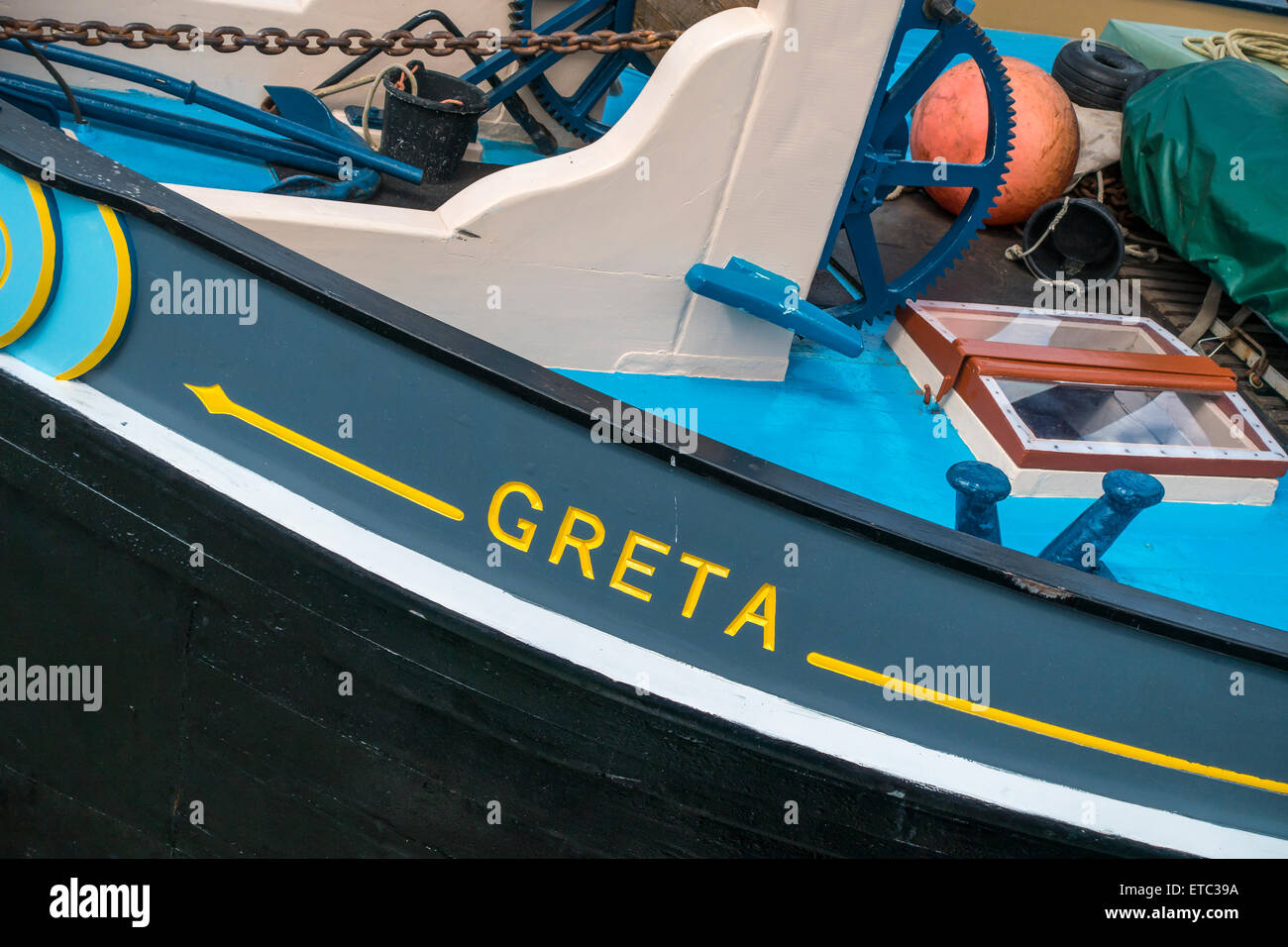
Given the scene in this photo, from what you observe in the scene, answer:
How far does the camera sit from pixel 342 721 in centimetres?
212

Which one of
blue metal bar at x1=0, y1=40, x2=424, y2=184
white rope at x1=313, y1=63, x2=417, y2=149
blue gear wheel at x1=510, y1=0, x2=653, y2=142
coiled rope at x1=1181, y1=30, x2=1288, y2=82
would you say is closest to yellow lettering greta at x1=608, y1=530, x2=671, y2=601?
blue metal bar at x1=0, y1=40, x2=424, y2=184

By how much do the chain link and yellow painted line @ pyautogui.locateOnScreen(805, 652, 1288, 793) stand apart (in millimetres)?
1718

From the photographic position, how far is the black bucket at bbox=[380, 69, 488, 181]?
2.98 metres

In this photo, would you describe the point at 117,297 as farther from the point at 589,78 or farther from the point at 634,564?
the point at 589,78

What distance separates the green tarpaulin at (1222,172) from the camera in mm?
2941

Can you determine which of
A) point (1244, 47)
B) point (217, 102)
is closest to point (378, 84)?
point (217, 102)

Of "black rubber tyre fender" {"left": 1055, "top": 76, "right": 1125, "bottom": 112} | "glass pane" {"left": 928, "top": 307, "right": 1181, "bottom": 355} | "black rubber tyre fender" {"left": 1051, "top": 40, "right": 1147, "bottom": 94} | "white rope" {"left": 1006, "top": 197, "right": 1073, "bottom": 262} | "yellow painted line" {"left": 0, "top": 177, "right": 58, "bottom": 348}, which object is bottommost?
"glass pane" {"left": 928, "top": 307, "right": 1181, "bottom": 355}

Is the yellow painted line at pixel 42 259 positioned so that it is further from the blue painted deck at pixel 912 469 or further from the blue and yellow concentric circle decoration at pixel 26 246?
the blue painted deck at pixel 912 469

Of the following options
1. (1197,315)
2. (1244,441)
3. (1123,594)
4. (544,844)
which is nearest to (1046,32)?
(1197,315)

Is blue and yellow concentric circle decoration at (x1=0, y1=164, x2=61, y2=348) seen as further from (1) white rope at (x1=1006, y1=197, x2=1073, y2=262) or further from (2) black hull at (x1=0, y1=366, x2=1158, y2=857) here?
(1) white rope at (x1=1006, y1=197, x2=1073, y2=262)

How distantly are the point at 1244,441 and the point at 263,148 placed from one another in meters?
2.62

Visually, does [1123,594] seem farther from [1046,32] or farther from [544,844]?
[1046,32]

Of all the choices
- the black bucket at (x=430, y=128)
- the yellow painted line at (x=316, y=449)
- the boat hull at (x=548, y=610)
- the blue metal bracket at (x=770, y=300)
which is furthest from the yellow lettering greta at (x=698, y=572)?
the black bucket at (x=430, y=128)
